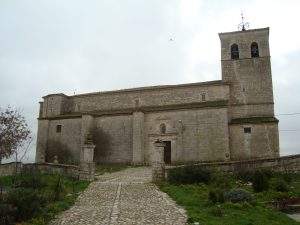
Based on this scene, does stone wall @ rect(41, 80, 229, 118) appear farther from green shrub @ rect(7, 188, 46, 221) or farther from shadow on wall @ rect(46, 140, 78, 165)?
green shrub @ rect(7, 188, 46, 221)

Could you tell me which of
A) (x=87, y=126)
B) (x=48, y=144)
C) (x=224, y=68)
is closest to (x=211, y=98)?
(x=224, y=68)

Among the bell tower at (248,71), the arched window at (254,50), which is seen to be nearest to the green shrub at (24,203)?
the bell tower at (248,71)

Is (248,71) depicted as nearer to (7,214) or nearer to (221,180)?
(221,180)

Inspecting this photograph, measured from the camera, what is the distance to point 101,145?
3322 cm

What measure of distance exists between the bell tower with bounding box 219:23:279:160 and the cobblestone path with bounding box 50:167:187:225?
13971 mm

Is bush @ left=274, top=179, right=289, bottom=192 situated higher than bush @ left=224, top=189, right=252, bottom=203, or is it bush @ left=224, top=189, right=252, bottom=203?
bush @ left=274, top=179, right=289, bottom=192

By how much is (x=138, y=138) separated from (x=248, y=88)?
424 inches

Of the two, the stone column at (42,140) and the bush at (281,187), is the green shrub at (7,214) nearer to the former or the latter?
the bush at (281,187)

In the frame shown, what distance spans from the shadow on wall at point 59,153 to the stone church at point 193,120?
144 millimetres

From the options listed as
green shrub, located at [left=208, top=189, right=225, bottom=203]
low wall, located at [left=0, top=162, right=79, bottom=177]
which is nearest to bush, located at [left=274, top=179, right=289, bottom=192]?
green shrub, located at [left=208, top=189, right=225, bottom=203]

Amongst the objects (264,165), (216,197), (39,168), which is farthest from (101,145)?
(216,197)

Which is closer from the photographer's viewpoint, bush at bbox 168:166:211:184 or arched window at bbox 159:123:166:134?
bush at bbox 168:166:211:184

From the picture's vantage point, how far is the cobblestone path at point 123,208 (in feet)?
34.4

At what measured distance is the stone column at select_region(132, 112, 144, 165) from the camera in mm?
31062
